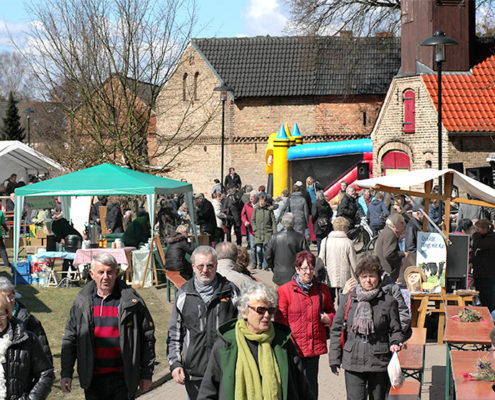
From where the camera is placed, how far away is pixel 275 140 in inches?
1309

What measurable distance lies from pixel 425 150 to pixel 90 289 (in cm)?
2782

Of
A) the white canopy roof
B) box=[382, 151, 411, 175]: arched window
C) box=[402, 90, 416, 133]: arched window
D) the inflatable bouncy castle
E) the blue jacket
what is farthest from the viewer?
box=[382, 151, 411, 175]: arched window

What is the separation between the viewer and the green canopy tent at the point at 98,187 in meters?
16.5

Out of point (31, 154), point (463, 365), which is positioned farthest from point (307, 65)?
point (463, 365)

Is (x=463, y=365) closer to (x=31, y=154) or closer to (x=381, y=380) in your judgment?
(x=381, y=380)

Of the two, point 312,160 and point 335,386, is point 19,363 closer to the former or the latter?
point 335,386

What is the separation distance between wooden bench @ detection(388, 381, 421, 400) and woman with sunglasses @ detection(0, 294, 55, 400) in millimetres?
2908

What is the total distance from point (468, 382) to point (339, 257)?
5.01 meters

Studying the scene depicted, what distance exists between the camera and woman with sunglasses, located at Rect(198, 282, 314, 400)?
443 centimetres

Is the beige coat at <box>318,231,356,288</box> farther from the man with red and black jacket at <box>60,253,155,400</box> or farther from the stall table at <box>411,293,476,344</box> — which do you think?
the man with red and black jacket at <box>60,253,155,400</box>

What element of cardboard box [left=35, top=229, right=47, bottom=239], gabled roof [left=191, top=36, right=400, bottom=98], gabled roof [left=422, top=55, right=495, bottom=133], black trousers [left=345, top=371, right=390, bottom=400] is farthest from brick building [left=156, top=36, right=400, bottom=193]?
black trousers [left=345, top=371, right=390, bottom=400]

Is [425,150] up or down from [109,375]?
up

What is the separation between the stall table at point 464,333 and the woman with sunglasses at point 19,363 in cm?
418

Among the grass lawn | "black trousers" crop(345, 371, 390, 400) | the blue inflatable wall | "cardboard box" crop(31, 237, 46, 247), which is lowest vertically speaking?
the grass lawn
